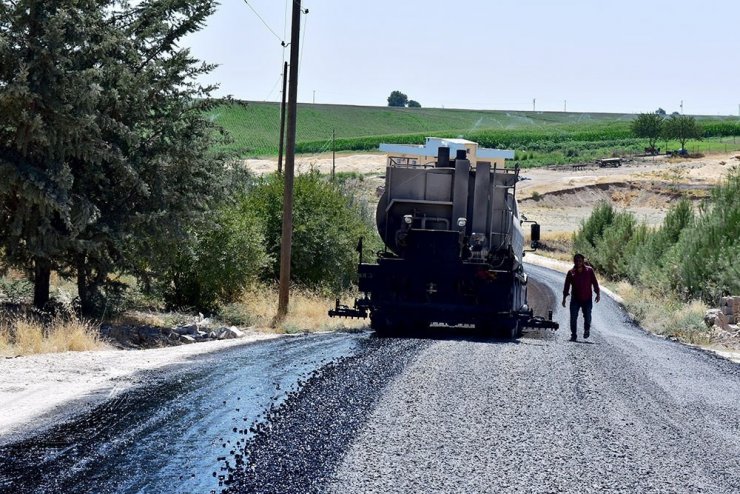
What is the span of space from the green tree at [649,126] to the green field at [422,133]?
1.47 m

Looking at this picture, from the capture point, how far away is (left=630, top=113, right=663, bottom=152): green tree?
153m

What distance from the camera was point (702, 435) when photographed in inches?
468

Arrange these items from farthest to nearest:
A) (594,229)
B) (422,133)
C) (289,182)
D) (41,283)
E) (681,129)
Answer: (422,133)
(681,129)
(594,229)
(289,182)
(41,283)

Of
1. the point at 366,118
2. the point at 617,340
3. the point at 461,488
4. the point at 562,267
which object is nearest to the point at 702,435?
the point at 461,488

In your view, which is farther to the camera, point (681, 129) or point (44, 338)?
point (681, 129)

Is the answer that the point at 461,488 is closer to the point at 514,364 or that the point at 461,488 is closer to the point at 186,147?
the point at 514,364

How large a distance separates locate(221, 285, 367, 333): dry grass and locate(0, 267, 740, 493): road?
746 centimetres

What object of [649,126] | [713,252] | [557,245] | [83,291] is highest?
[649,126]

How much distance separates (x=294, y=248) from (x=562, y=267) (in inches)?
1209

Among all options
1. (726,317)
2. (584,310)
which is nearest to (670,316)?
(726,317)

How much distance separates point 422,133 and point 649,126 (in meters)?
35.9

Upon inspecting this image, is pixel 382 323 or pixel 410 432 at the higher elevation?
pixel 410 432

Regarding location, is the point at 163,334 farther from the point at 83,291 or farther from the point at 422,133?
the point at 422,133

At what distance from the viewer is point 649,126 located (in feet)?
509
